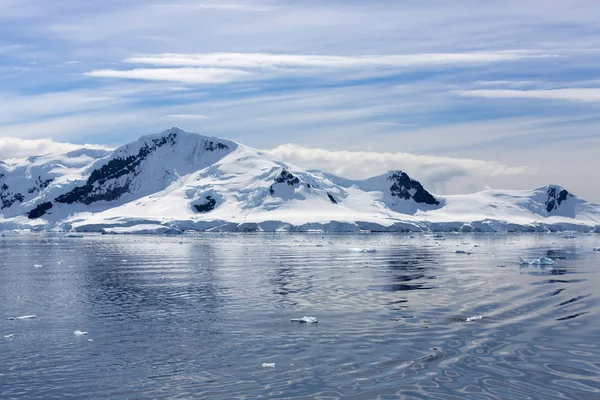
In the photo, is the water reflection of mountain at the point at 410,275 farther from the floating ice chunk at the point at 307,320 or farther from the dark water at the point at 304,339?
the floating ice chunk at the point at 307,320

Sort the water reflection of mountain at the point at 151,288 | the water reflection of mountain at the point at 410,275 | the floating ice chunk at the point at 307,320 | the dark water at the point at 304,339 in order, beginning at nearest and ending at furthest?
the dark water at the point at 304,339
the floating ice chunk at the point at 307,320
the water reflection of mountain at the point at 151,288
the water reflection of mountain at the point at 410,275

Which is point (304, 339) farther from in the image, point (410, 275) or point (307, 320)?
point (410, 275)

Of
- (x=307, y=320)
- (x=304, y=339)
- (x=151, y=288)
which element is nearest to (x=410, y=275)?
(x=151, y=288)

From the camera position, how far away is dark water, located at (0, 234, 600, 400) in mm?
16781

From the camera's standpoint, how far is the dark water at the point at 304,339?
16781 millimetres

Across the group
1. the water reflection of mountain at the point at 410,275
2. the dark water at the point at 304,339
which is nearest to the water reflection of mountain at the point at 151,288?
the dark water at the point at 304,339

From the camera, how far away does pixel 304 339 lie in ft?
73.2

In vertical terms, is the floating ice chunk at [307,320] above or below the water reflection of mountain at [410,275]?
below

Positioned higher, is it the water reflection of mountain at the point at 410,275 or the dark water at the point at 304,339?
the water reflection of mountain at the point at 410,275

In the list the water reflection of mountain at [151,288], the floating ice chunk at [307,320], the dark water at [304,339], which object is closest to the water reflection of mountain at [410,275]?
the dark water at [304,339]

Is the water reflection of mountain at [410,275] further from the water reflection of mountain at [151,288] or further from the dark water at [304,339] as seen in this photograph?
the water reflection of mountain at [151,288]

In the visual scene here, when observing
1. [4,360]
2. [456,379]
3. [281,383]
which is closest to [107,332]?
[4,360]

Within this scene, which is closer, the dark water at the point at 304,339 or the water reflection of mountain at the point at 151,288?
the dark water at the point at 304,339

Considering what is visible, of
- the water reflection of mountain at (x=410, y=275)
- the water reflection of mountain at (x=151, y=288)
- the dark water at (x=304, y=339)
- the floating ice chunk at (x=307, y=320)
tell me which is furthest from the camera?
the water reflection of mountain at (x=410, y=275)
